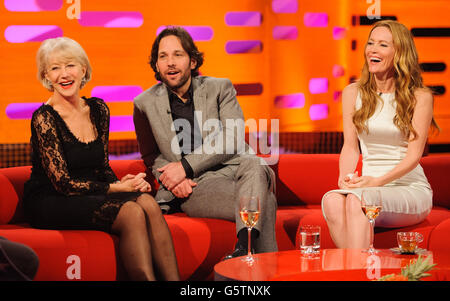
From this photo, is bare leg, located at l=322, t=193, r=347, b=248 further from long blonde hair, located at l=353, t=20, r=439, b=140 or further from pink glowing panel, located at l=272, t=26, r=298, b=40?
pink glowing panel, located at l=272, t=26, r=298, b=40

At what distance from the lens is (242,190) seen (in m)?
3.26

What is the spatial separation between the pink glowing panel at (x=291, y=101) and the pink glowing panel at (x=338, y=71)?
1.02ft

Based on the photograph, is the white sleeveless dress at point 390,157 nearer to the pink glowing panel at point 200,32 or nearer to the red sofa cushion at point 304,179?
the red sofa cushion at point 304,179

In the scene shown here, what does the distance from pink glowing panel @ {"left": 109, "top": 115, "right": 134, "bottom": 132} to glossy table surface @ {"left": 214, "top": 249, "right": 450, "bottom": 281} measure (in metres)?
2.05

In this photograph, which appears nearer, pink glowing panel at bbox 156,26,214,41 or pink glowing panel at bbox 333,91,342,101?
pink glowing panel at bbox 156,26,214,41

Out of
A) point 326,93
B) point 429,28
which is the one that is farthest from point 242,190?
point 429,28

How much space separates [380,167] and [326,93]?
136 cm

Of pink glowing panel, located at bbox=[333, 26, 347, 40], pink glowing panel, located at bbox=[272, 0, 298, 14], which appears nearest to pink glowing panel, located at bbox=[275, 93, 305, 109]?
pink glowing panel, located at bbox=[333, 26, 347, 40]

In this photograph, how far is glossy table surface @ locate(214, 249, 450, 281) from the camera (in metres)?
2.20

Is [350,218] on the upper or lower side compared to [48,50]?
lower

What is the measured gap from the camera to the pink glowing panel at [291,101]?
15.0 ft

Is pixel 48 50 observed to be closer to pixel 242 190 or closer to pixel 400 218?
pixel 242 190

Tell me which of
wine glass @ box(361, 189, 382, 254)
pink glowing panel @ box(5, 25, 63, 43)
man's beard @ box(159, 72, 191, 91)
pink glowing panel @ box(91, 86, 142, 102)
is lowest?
wine glass @ box(361, 189, 382, 254)

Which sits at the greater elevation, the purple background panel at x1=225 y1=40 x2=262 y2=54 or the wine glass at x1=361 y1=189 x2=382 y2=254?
the purple background panel at x1=225 y1=40 x2=262 y2=54
